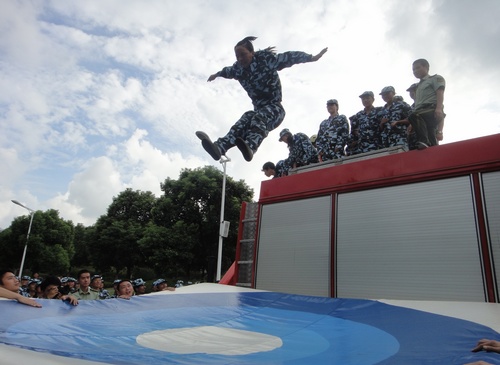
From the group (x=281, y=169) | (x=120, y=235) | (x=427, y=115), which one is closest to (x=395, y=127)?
(x=427, y=115)

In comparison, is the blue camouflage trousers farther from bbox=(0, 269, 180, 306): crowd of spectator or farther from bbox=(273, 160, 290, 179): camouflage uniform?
bbox=(273, 160, 290, 179): camouflage uniform

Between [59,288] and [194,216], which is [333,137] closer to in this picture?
[59,288]

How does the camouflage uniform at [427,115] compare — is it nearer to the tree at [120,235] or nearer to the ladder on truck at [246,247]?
the ladder on truck at [246,247]

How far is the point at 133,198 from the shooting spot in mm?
32312

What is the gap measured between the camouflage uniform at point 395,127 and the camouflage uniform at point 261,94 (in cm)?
223

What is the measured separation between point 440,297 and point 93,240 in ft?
100

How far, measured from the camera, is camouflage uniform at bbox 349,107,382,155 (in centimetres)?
586

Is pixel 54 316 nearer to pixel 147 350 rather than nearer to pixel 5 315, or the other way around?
pixel 5 315

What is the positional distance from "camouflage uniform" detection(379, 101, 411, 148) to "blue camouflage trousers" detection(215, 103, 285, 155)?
2.24 meters

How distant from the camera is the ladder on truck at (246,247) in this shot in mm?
5508

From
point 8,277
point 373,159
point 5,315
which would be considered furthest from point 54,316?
point 373,159

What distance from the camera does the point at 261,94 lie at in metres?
4.26

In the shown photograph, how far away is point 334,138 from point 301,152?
895mm

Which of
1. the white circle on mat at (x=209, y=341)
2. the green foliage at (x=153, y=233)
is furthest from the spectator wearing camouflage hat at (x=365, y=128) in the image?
the green foliage at (x=153, y=233)
